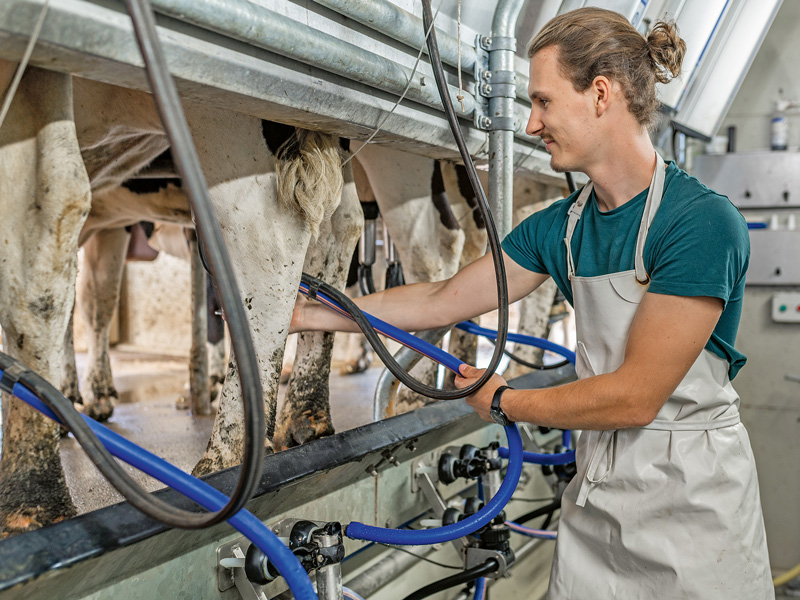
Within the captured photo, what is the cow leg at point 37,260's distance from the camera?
102cm

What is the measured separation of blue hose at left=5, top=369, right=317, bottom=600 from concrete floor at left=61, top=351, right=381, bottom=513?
491 millimetres

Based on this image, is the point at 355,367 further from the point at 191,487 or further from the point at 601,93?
the point at 191,487

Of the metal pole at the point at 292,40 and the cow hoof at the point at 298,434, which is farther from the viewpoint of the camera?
the cow hoof at the point at 298,434

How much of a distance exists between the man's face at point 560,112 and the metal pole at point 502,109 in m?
0.28

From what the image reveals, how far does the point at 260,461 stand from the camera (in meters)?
0.58

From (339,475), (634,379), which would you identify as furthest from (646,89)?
(339,475)

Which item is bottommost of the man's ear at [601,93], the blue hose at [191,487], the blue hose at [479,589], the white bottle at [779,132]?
the blue hose at [479,589]

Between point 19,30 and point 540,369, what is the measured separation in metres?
1.79

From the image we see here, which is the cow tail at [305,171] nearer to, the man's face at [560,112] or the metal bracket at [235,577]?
the man's face at [560,112]

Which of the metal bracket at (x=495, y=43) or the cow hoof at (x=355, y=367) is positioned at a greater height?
the metal bracket at (x=495, y=43)

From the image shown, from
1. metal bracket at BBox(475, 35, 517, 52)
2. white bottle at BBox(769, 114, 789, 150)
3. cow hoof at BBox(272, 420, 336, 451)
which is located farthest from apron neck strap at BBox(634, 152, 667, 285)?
white bottle at BBox(769, 114, 789, 150)

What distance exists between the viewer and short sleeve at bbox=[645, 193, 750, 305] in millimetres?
964

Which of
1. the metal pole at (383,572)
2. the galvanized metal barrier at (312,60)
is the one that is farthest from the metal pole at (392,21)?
the metal pole at (383,572)

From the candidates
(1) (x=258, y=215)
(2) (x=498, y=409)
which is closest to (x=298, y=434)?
(1) (x=258, y=215)
